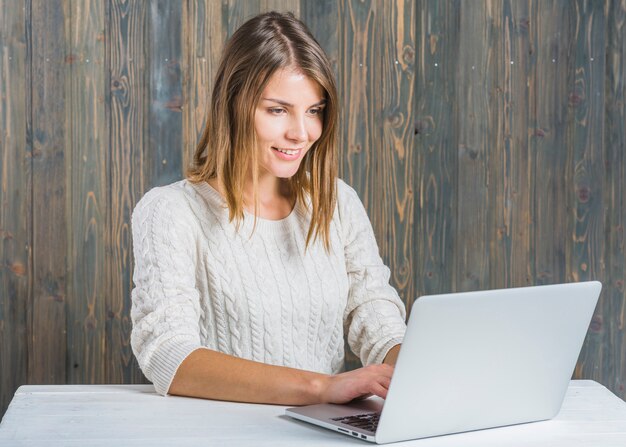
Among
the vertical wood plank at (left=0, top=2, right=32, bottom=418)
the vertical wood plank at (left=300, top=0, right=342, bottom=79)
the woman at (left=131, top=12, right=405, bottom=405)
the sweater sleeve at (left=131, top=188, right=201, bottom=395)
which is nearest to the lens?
the sweater sleeve at (left=131, top=188, right=201, bottom=395)

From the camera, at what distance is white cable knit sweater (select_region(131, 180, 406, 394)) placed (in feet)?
5.34

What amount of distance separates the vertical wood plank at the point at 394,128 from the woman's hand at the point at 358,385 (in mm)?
1287

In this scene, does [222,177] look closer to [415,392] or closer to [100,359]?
[415,392]

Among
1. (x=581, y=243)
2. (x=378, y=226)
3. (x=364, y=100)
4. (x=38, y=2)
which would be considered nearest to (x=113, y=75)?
(x=38, y=2)

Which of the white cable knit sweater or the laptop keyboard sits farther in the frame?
the white cable knit sweater

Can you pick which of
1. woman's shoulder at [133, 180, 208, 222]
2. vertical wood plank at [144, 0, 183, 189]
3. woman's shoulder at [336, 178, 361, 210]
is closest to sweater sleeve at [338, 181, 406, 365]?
woman's shoulder at [336, 178, 361, 210]

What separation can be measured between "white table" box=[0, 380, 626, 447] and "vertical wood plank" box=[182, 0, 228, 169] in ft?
3.91

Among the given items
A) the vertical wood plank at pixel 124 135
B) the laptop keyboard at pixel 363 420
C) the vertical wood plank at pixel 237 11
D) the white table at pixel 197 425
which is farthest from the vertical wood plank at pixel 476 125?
the laptop keyboard at pixel 363 420

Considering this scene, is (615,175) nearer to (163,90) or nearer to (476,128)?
(476,128)

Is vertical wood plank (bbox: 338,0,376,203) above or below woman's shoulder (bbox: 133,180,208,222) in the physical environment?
above

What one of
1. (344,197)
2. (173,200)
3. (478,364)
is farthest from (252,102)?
(478,364)

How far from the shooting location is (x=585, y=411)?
142 centimetres

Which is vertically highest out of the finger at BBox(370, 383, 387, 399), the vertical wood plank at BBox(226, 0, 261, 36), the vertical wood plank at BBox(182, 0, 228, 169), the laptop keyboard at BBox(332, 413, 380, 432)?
the vertical wood plank at BBox(226, 0, 261, 36)

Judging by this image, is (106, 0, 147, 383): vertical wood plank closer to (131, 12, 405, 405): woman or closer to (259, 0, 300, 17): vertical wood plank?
(259, 0, 300, 17): vertical wood plank
